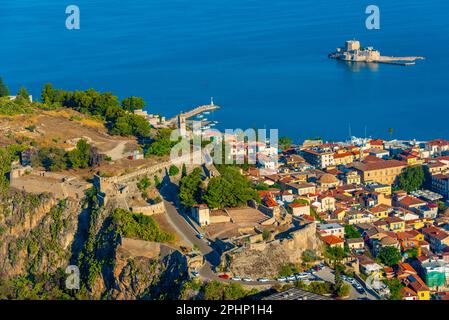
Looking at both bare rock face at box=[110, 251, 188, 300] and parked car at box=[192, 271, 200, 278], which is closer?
parked car at box=[192, 271, 200, 278]

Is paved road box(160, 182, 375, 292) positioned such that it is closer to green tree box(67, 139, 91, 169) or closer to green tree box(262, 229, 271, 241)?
green tree box(262, 229, 271, 241)

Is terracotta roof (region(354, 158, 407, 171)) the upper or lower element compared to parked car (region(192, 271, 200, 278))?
upper

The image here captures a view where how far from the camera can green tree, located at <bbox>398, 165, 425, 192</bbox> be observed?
131 feet

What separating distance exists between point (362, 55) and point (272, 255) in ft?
181

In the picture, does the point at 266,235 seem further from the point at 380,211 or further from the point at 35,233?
the point at 380,211

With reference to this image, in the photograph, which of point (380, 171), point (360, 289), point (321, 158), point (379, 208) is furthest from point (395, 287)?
point (321, 158)

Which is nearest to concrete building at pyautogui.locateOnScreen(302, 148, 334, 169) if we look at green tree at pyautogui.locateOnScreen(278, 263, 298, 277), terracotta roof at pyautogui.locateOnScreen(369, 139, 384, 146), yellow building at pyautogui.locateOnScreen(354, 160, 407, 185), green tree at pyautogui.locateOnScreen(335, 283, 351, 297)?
yellow building at pyautogui.locateOnScreen(354, 160, 407, 185)

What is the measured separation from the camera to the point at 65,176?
32.6 metres

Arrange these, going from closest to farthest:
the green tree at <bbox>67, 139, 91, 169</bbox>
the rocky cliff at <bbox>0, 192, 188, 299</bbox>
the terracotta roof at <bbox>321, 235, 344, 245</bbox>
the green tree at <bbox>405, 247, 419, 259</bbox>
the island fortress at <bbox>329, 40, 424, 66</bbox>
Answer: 1. the rocky cliff at <bbox>0, 192, 188, 299</bbox>
2. the terracotta roof at <bbox>321, 235, 344, 245</bbox>
3. the green tree at <bbox>405, 247, 419, 259</bbox>
4. the green tree at <bbox>67, 139, 91, 169</bbox>
5. the island fortress at <bbox>329, 40, 424, 66</bbox>

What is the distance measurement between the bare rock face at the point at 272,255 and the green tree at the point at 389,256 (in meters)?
3.58

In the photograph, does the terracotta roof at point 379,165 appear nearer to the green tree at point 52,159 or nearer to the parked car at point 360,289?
the green tree at point 52,159

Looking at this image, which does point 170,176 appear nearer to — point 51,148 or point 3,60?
point 51,148

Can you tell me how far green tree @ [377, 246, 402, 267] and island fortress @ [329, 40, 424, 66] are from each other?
156 ft

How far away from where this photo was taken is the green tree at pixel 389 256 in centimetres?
3014
